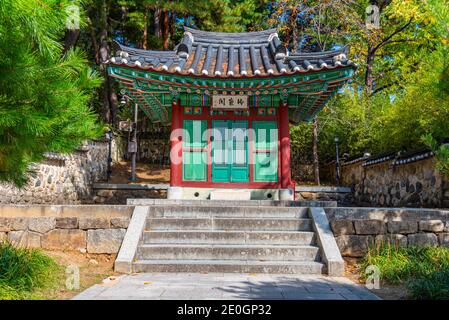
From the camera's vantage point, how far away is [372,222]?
659 centimetres

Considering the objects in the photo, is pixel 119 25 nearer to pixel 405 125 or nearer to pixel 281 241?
pixel 405 125

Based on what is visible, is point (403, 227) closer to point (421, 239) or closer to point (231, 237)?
point (421, 239)

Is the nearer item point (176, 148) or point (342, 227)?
point (342, 227)

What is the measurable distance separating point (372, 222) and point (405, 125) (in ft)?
19.4

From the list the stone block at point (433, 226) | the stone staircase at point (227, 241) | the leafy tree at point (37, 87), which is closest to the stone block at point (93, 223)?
the stone staircase at point (227, 241)

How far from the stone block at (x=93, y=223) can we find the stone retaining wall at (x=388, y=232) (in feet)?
13.5

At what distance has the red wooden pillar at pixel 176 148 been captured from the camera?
9.75 m

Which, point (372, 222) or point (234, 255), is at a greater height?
point (372, 222)

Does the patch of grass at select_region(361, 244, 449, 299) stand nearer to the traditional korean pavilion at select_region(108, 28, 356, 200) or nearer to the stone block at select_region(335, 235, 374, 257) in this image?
the stone block at select_region(335, 235, 374, 257)

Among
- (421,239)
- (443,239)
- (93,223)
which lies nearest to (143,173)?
(93,223)

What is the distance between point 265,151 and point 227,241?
3.83m

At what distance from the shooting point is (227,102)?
9.62 meters

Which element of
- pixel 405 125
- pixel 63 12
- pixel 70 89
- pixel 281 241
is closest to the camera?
pixel 63 12

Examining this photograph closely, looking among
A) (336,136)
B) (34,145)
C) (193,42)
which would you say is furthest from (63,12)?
(336,136)
